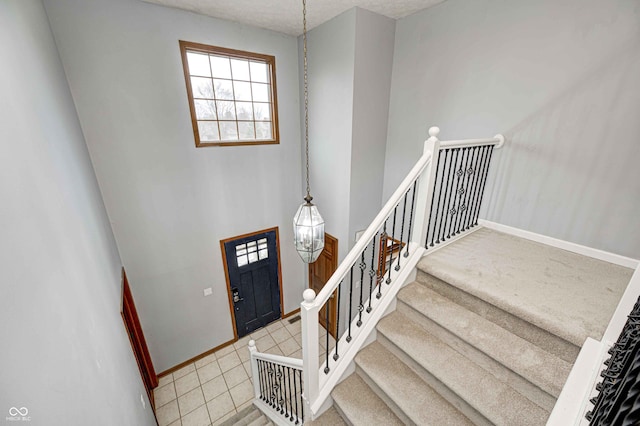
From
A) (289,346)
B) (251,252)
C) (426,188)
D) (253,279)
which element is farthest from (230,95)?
(289,346)

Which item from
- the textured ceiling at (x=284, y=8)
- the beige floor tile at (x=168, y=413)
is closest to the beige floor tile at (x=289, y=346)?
the beige floor tile at (x=168, y=413)

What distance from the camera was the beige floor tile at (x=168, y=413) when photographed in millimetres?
3428

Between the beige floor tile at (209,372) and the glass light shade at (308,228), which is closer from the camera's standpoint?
the glass light shade at (308,228)

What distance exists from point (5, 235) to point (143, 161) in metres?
2.78

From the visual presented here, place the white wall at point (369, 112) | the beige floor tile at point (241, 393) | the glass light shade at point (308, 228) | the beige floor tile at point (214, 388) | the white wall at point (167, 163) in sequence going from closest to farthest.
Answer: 1. the glass light shade at point (308, 228)
2. the white wall at point (167, 163)
3. the white wall at point (369, 112)
4. the beige floor tile at point (241, 393)
5. the beige floor tile at point (214, 388)

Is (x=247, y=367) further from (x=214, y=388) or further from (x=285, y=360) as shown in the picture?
(x=285, y=360)

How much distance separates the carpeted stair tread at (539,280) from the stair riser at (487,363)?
12.6 inches

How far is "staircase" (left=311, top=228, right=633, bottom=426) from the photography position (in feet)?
4.60

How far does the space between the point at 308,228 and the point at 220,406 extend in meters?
2.99

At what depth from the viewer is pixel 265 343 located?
4656 millimetres

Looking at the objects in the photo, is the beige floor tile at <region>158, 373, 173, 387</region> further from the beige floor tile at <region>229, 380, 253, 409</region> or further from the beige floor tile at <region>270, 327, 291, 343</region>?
the beige floor tile at <region>270, 327, 291, 343</region>

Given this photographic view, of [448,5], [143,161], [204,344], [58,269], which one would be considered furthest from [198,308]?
[448,5]

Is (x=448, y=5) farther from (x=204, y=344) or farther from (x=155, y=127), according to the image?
(x=204, y=344)

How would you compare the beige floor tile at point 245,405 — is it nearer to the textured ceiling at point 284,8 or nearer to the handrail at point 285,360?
the handrail at point 285,360
